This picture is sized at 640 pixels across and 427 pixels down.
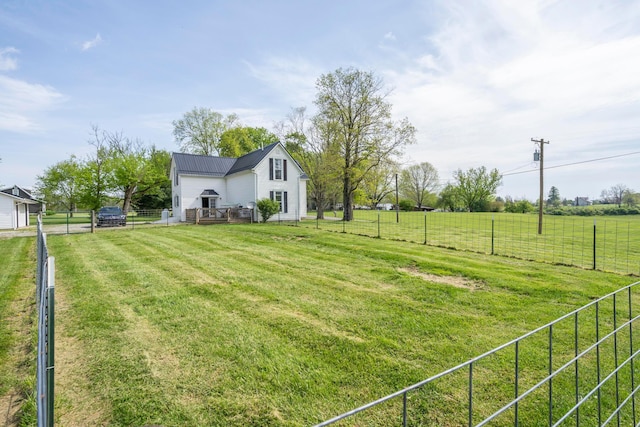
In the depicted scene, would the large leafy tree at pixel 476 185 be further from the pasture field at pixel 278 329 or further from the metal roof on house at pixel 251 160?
the pasture field at pixel 278 329

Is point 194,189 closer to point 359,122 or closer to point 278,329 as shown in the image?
point 359,122

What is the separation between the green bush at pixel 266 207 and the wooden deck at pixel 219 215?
1.39 metres

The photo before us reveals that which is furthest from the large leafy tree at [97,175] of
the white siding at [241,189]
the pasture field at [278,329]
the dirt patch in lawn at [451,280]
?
the dirt patch in lawn at [451,280]

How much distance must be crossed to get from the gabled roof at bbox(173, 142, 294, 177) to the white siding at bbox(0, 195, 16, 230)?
11.0 meters

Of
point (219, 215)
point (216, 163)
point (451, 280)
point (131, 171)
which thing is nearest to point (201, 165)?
point (216, 163)

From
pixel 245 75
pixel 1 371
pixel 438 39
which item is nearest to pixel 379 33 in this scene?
pixel 438 39

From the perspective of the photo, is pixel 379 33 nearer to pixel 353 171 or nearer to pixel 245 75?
pixel 245 75

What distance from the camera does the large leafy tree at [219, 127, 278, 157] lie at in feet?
132

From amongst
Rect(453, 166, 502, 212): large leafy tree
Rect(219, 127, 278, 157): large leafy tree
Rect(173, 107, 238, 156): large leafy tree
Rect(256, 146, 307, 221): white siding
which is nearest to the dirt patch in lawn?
Rect(256, 146, 307, 221): white siding

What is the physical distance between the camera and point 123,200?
33219 mm

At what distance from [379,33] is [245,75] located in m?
7.55

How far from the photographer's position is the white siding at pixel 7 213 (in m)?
21.4

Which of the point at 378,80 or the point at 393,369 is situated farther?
the point at 378,80

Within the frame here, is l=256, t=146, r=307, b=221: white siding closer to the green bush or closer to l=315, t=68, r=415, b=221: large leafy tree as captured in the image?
the green bush
